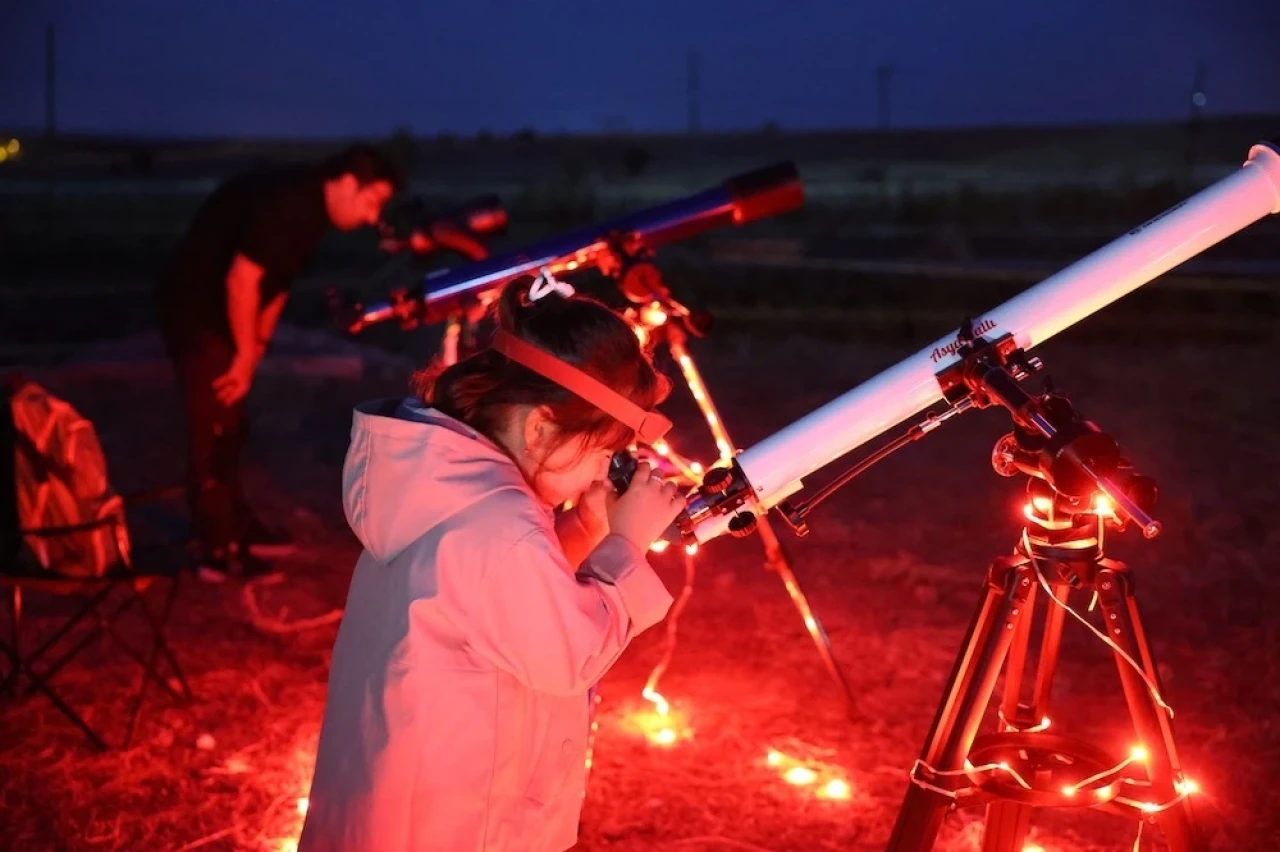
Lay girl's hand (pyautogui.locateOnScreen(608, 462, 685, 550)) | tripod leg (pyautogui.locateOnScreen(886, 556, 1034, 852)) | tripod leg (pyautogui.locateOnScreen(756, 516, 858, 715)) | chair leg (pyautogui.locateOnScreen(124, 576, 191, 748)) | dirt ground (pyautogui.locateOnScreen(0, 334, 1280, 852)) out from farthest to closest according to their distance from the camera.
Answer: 1. chair leg (pyautogui.locateOnScreen(124, 576, 191, 748))
2. tripod leg (pyautogui.locateOnScreen(756, 516, 858, 715))
3. dirt ground (pyautogui.locateOnScreen(0, 334, 1280, 852))
4. tripod leg (pyautogui.locateOnScreen(886, 556, 1034, 852))
5. girl's hand (pyautogui.locateOnScreen(608, 462, 685, 550))

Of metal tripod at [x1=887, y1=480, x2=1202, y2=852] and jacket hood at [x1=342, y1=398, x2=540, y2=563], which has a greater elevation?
jacket hood at [x1=342, y1=398, x2=540, y2=563]

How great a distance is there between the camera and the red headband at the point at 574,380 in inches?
69.4

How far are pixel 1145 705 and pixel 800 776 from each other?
58.6 inches

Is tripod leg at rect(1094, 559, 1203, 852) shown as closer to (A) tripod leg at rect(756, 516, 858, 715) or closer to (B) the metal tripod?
(B) the metal tripod

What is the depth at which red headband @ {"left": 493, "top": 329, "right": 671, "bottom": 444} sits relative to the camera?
176 cm

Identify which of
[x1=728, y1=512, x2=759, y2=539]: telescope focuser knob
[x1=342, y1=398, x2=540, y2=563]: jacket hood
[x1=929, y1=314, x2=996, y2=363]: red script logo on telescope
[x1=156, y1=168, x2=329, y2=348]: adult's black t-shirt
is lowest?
[x1=728, y1=512, x2=759, y2=539]: telescope focuser knob

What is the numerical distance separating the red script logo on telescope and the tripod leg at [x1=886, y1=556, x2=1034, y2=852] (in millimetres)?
367

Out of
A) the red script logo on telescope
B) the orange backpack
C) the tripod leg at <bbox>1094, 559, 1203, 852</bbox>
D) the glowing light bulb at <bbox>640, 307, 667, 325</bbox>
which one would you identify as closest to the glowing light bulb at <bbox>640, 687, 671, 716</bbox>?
the glowing light bulb at <bbox>640, 307, 667, 325</bbox>

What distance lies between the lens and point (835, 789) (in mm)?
3330

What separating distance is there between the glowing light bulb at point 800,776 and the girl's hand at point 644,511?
1.73 metres

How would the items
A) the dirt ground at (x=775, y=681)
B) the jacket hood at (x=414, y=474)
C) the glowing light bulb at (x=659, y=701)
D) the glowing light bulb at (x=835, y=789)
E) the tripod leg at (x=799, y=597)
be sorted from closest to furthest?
1. the jacket hood at (x=414, y=474)
2. the dirt ground at (x=775, y=681)
3. the glowing light bulb at (x=835, y=789)
4. the tripod leg at (x=799, y=597)
5. the glowing light bulb at (x=659, y=701)

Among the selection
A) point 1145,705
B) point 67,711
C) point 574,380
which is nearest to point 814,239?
point 67,711

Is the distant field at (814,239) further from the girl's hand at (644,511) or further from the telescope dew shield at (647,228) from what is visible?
the girl's hand at (644,511)

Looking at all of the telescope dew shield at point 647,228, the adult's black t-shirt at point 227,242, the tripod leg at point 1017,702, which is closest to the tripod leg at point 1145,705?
the tripod leg at point 1017,702
